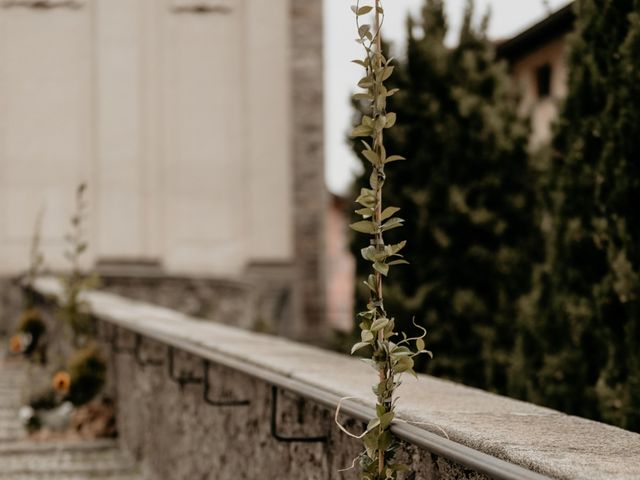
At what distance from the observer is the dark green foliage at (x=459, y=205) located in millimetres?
7441

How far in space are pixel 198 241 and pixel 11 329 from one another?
10.4 feet

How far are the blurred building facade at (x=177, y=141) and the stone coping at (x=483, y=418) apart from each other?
434 inches

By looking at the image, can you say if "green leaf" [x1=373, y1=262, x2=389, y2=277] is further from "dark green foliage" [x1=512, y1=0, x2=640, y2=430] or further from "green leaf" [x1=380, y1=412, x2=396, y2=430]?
"dark green foliage" [x1=512, y1=0, x2=640, y2=430]

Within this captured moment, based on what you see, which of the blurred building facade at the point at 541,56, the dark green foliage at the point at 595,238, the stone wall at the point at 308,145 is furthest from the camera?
the blurred building facade at the point at 541,56

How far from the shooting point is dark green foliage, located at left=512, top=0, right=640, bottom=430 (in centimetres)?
424

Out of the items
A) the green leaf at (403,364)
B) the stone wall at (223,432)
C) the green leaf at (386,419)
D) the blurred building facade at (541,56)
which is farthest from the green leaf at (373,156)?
the blurred building facade at (541,56)

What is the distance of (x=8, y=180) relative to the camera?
15445 mm

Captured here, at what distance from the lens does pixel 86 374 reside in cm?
729

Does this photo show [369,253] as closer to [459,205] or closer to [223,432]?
[223,432]

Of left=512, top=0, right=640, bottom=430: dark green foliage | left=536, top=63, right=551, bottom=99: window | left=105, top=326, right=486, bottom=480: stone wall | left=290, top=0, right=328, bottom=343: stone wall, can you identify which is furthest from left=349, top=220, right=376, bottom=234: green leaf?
left=536, top=63, right=551, bottom=99: window

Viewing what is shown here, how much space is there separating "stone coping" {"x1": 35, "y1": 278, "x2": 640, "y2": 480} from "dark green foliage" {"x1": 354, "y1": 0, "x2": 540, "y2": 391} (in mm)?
2907

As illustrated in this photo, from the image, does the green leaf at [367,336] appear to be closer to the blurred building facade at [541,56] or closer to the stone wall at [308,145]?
the stone wall at [308,145]

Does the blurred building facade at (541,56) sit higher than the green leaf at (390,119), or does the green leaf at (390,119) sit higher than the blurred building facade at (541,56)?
the blurred building facade at (541,56)

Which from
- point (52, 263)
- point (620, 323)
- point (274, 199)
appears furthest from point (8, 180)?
point (620, 323)
